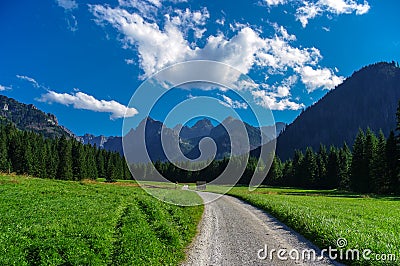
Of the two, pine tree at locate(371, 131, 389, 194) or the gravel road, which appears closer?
the gravel road

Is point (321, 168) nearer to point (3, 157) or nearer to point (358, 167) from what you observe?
point (358, 167)

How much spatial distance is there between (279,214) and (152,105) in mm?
16742

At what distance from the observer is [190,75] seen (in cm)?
1417

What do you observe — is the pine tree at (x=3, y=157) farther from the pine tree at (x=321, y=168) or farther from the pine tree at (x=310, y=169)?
the pine tree at (x=321, y=168)

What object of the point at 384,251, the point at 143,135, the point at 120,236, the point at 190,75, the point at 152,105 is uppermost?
the point at 190,75

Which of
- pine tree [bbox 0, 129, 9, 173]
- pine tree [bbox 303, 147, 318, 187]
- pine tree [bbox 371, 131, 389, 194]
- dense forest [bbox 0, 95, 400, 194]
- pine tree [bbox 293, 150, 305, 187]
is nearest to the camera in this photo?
pine tree [bbox 371, 131, 389, 194]

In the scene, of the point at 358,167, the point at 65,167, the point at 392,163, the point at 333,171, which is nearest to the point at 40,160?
the point at 65,167

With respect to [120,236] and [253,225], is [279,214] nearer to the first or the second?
[253,225]

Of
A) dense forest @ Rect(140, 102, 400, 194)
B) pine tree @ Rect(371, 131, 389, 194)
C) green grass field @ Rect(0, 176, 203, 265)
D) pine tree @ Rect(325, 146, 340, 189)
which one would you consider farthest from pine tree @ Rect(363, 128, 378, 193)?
green grass field @ Rect(0, 176, 203, 265)

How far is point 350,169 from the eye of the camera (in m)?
83.7

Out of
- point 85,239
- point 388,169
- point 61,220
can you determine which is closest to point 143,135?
point 85,239

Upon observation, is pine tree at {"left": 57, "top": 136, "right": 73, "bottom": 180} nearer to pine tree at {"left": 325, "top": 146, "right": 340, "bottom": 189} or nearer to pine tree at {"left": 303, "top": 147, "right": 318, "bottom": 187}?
pine tree at {"left": 303, "top": 147, "right": 318, "bottom": 187}

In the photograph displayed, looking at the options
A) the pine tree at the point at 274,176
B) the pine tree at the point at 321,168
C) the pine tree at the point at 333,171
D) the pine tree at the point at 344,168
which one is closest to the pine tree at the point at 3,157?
the pine tree at the point at 274,176

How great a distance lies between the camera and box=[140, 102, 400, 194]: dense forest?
2598 inches
